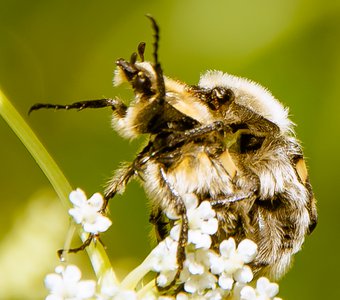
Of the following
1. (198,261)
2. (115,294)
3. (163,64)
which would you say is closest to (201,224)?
(198,261)

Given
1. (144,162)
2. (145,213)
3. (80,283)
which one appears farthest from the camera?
(145,213)

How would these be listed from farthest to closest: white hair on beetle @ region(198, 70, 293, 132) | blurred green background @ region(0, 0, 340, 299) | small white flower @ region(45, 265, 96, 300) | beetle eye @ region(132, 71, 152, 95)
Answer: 1. blurred green background @ region(0, 0, 340, 299)
2. white hair on beetle @ region(198, 70, 293, 132)
3. beetle eye @ region(132, 71, 152, 95)
4. small white flower @ region(45, 265, 96, 300)

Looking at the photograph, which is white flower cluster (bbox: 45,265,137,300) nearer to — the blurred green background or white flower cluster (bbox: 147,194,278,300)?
white flower cluster (bbox: 147,194,278,300)

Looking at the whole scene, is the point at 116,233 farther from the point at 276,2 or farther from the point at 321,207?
the point at 276,2

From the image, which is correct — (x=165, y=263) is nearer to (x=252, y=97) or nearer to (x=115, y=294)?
(x=115, y=294)

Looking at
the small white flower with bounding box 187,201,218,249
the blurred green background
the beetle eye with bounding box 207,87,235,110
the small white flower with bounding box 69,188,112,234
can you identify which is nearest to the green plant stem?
the small white flower with bounding box 69,188,112,234

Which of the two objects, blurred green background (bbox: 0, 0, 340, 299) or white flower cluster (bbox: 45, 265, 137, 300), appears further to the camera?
blurred green background (bbox: 0, 0, 340, 299)

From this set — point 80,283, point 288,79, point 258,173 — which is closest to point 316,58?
point 288,79
